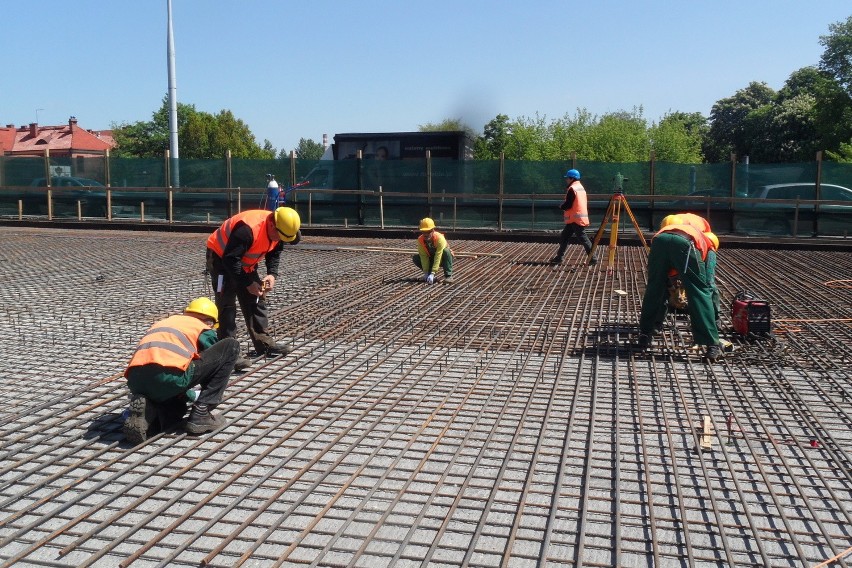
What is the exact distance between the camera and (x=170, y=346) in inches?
162

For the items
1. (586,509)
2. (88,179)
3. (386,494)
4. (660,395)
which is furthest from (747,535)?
(88,179)

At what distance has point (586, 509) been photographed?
11.3ft

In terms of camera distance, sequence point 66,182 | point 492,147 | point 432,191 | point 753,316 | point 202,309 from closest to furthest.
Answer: point 202,309
point 753,316
point 432,191
point 66,182
point 492,147

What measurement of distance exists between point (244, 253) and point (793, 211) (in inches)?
506

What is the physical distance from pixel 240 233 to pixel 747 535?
345 cm

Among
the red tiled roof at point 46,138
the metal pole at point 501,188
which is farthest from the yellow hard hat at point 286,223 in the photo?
the red tiled roof at point 46,138

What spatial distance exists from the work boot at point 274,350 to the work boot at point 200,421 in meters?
1.58

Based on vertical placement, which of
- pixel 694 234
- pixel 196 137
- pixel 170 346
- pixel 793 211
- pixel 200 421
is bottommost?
pixel 200 421

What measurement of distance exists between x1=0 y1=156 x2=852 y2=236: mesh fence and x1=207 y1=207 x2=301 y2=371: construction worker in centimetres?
1122

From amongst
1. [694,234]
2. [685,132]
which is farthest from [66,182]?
[685,132]

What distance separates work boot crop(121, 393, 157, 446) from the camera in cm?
415

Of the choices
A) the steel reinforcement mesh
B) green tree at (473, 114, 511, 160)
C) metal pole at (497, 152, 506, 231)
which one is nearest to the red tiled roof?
green tree at (473, 114, 511, 160)

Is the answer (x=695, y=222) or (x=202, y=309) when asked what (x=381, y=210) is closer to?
(x=695, y=222)

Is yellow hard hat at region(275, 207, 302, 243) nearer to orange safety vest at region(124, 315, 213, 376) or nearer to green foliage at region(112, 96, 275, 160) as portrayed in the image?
orange safety vest at region(124, 315, 213, 376)
